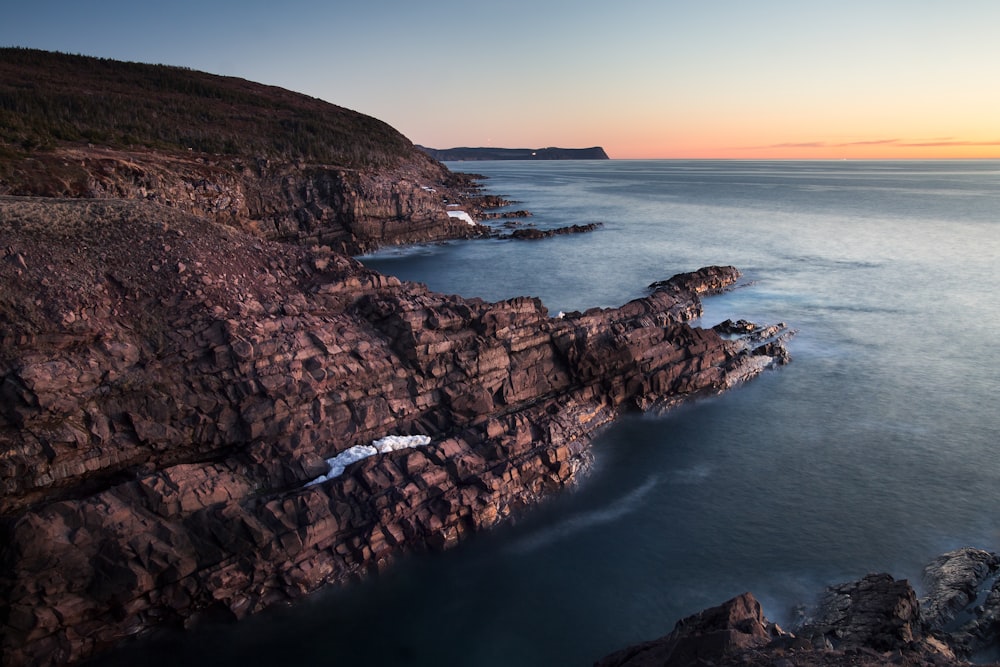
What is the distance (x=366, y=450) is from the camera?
787 inches

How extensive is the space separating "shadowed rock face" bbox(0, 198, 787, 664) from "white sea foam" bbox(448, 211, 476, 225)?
54094 millimetres

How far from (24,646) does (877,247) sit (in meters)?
82.2

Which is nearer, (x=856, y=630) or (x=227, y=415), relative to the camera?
(x=856, y=630)

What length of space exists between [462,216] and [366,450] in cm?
6521

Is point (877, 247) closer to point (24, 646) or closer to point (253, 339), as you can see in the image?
point (253, 339)

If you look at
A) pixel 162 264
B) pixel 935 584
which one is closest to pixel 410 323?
pixel 162 264

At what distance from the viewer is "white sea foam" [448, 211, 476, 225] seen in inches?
3142

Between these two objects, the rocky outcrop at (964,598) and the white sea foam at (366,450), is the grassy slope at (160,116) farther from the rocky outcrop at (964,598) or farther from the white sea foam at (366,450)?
the rocky outcrop at (964,598)

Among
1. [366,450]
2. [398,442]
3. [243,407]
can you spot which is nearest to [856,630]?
[398,442]

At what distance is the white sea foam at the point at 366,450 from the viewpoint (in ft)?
62.5

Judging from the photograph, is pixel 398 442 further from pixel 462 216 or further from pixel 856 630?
pixel 462 216

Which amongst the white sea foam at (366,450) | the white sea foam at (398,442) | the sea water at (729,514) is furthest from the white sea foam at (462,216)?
the white sea foam at (366,450)

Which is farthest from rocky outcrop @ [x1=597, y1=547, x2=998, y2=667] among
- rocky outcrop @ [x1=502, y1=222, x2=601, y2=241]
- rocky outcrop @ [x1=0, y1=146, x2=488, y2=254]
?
rocky outcrop @ [x1=502, y1=222, x2=601, y2=241]

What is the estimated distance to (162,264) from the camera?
21375 mm
